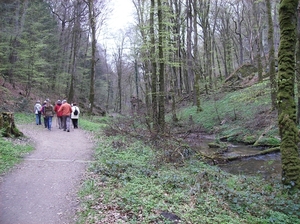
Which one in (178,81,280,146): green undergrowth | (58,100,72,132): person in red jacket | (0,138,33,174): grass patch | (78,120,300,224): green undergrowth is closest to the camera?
(78,120,300,224): green undergrowth

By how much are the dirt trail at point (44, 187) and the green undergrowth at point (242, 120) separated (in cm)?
724

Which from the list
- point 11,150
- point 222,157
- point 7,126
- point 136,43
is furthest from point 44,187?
point 136,43

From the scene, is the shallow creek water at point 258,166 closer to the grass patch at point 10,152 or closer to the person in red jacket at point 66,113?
the grass patch at point 10,152

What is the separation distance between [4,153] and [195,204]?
6.84m

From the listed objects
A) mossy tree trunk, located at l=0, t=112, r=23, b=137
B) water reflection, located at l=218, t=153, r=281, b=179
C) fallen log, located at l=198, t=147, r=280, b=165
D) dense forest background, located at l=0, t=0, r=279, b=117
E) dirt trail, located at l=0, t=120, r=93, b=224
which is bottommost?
water reflection, located at l=218, t=153, r=281, b=179

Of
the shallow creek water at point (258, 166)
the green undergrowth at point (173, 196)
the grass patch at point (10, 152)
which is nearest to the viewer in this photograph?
the green undergrowth at point (173, 196)

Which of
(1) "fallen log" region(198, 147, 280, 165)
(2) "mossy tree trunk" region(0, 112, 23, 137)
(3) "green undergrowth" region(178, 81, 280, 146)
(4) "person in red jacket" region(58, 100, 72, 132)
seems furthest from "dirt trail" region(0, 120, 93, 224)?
(3) "green undergrowth" region(178, 81, 280, 146)

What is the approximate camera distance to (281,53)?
7852 mm

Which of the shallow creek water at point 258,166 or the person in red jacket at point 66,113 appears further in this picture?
the person in red jacket at point 66,113

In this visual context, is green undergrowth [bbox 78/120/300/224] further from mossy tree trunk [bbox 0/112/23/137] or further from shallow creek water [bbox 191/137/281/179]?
mossy tree trunk [bbox 0/112/23/137]

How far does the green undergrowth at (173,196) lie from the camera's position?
18.1 ft

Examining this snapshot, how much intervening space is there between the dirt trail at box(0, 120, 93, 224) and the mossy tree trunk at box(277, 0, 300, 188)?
5.98 m

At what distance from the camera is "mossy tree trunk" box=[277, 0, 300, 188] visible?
297 inches

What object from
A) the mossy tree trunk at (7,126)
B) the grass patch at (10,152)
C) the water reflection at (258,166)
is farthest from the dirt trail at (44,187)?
the water reflection at (258,166)
